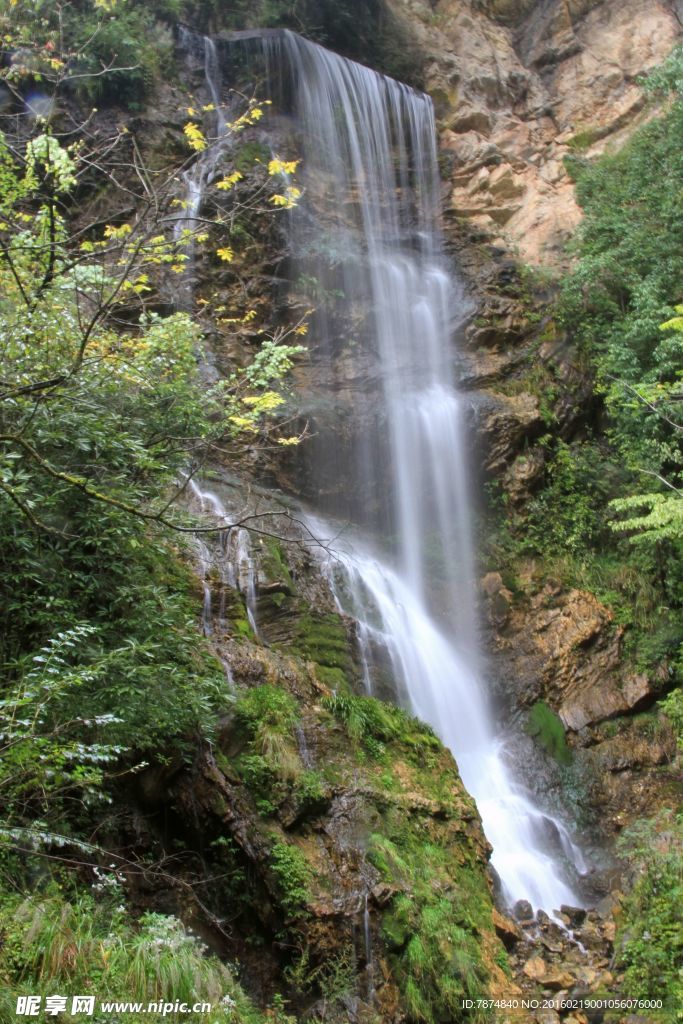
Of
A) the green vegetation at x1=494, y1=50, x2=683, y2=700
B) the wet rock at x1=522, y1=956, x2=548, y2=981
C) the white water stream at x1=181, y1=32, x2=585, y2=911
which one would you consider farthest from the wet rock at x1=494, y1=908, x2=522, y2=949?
the green vegetation at x1=494, y1=50, x2=683, y2=700

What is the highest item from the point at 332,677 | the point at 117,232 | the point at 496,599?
the point at 117,232

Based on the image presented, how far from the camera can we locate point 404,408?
45.8ft

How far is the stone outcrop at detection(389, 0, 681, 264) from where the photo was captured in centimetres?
1717

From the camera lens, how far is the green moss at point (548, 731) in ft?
33.4

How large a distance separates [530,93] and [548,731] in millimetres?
16675

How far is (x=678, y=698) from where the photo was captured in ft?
31.8

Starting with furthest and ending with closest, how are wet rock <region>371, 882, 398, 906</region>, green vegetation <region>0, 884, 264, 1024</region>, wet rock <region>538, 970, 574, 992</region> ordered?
1. wet rock <region>538, 970, 574, 992</region>
2. wet rock <region>371, 882, 398, 906</region>
3. green vegetation <region>0, 884, 264, 1024</region>

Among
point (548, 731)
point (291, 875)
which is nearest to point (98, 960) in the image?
point (291, 875)

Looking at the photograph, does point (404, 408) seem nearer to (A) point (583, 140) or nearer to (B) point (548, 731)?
(B) point (548, 731)

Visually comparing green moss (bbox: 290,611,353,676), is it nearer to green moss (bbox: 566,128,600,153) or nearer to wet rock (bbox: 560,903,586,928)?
wet rock (bbox: 560,903,586,928)

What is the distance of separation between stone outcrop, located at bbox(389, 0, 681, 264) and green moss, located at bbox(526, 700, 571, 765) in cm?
1042

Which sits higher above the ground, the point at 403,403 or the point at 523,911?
the point at 403,403

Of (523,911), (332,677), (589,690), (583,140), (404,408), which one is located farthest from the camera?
(583,140)

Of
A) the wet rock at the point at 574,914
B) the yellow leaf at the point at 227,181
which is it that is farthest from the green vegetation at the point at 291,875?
the yellow leaf at the point at 227,181
